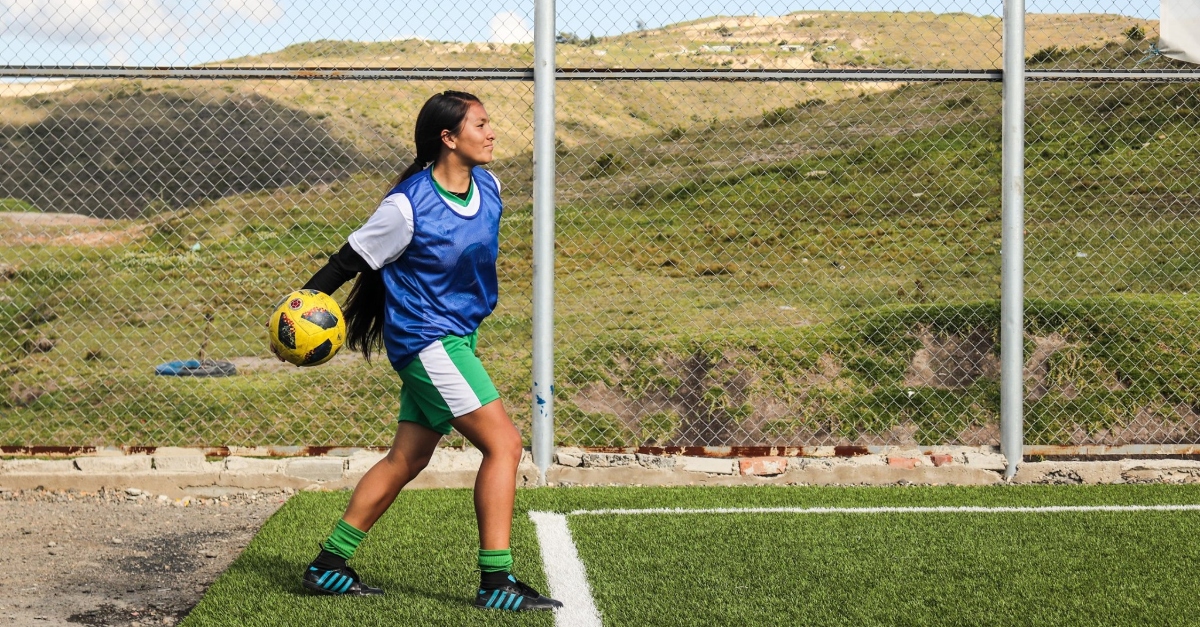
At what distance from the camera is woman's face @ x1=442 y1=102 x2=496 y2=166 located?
13.3 feet

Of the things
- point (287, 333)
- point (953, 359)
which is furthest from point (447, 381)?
point (953, 359)

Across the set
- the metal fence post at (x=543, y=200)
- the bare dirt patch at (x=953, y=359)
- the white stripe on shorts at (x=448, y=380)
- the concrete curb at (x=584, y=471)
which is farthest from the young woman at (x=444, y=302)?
the bare dirt patch at (x=953, y=359)

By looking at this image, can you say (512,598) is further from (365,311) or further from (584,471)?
(584,471)

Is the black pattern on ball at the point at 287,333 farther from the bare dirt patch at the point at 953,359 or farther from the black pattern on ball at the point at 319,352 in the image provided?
the bare dirt patch at the point at 953,359

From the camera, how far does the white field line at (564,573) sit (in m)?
3.95

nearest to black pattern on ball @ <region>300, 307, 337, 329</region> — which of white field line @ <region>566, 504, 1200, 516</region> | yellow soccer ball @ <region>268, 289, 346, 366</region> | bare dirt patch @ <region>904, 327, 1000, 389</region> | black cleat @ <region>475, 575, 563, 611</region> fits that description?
yellow soccer ball @ <region>268, 289, 346, 366</region>

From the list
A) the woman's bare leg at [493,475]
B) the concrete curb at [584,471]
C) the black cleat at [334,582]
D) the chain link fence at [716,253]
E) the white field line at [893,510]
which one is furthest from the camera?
the chain link fence at [716,253]

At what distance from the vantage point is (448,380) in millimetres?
3969

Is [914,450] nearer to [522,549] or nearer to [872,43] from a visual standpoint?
[522,549]

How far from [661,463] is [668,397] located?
5602 millimetres

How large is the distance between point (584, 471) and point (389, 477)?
2406mm

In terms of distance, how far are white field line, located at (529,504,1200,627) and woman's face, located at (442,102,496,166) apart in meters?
1.57

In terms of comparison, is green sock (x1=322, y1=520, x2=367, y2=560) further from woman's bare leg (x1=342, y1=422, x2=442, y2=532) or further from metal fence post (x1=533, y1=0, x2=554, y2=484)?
metal fence post (x1=533, y1=0, x2=554, y2=484)

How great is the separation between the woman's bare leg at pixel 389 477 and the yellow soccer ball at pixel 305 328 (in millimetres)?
432
